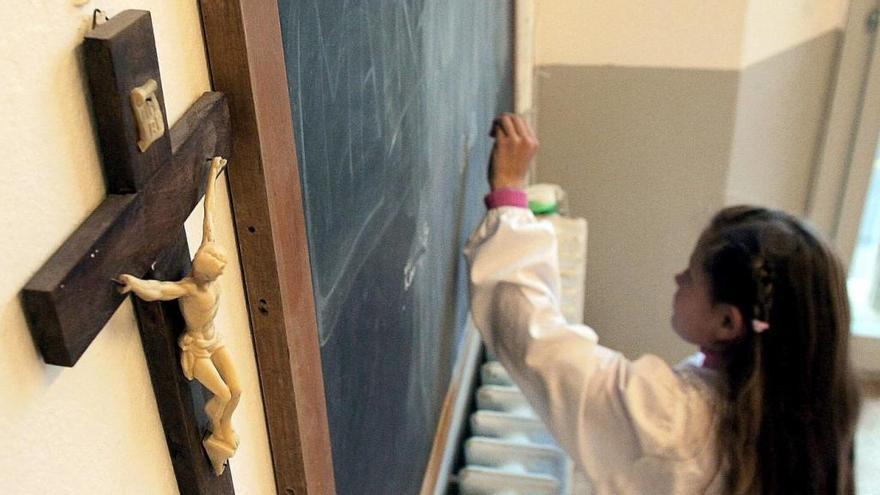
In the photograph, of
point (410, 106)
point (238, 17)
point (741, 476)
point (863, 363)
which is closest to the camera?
point (238, 17)

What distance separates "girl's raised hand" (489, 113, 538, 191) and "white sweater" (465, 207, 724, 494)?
5 centimetres

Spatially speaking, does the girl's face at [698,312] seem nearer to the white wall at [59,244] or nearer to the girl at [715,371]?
the girl at [715,371]

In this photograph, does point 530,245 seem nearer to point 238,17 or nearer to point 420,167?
point 420,167

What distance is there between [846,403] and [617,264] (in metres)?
0.93

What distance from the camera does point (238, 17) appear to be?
1.27ft

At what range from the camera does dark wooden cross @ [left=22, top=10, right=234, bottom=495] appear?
285 mm

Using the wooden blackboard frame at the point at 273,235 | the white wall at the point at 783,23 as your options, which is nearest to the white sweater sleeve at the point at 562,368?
the wooden blackboard frame at the point at 273,235

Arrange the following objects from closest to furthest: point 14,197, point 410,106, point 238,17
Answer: point 14,197, point 238,17, point 410,106

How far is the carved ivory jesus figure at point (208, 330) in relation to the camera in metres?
0.34

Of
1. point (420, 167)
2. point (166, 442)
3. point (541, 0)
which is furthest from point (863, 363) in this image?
point (166, 442)

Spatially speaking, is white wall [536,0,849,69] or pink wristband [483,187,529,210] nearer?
pink wristband [483,187,529,210]

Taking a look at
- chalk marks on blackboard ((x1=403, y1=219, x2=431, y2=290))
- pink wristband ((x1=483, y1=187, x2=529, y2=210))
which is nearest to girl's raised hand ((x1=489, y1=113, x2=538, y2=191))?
pink wristband ((x1=483, y1=187, x2=529, y2=210))

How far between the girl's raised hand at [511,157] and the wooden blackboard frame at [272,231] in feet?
2.09

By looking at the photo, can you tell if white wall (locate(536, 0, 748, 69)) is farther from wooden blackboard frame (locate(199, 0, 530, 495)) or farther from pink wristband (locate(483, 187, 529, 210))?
wooden blackboard frame (locate(199, 0, 530, 495))
